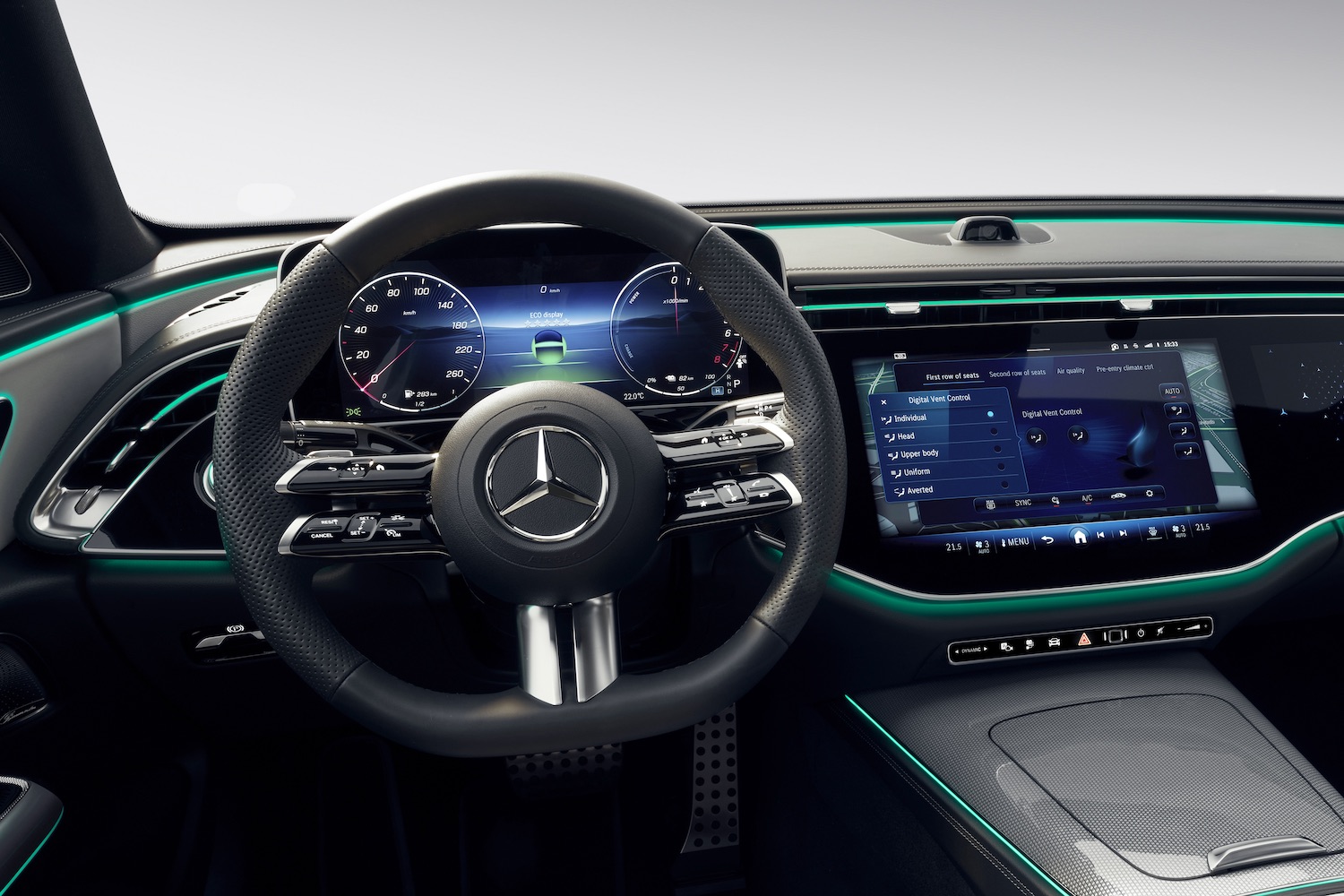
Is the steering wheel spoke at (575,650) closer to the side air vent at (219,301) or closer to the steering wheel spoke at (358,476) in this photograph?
the steering wheel spoke at (358,476)

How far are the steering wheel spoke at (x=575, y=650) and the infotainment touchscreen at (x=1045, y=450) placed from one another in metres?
0.61

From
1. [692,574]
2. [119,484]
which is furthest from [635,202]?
[119,484]

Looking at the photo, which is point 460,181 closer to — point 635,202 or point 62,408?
point 635,202

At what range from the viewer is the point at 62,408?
1.37m

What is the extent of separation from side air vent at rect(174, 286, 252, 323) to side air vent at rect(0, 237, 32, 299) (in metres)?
0.23

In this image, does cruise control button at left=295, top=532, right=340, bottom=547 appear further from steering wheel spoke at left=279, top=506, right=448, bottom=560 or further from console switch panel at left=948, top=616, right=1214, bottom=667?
console switch panel at left=948, top=616, right=1214, bottom=667

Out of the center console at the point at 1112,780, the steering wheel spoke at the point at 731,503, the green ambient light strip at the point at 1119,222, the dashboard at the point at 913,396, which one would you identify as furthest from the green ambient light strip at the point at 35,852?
the green ambient light strip at the point at 1119,222

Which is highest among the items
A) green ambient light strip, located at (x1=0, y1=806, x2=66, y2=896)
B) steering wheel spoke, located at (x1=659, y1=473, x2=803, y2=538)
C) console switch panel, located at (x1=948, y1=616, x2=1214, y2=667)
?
steering wheel spoke, located at (x1=659, y1=473, x2=803, y2=538)

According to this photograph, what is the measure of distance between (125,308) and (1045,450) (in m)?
1.52

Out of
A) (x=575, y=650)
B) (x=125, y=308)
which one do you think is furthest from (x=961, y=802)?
(x=125, y=308)

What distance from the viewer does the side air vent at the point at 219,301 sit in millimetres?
1466

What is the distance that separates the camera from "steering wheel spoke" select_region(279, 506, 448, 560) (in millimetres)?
953

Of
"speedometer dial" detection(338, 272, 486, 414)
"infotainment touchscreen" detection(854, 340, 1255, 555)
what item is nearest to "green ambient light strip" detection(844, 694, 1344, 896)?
"infotainment touchscreen" detection(854, 340, 1255, 555)

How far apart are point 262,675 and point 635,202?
94 centimetres
